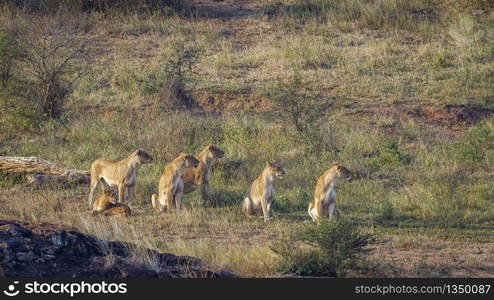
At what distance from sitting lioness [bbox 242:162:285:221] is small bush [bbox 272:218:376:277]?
245 centimetres

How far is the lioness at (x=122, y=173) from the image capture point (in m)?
A: 14.0

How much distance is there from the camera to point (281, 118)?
64.4ft

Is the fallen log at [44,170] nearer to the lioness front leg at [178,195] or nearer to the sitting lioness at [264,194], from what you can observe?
the lioness front leg at [178,195]

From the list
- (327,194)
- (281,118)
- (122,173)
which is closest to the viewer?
(327,194)

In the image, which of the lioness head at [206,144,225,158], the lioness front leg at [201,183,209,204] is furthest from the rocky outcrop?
the lioness head at [206,144,225,158]

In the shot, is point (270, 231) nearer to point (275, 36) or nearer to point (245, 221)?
point (245, 221)

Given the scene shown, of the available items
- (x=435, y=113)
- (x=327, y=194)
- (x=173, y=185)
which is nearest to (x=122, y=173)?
(x=173, y=185)

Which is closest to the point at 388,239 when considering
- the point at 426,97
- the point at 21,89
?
the point at 426,97

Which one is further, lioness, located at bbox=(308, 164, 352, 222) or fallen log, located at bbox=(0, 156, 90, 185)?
fallen log, located at bbox=(0, 156, 90, 185)

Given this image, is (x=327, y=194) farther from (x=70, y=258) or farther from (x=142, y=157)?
(x=70, y=258)

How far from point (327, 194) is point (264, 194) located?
43.0 inches

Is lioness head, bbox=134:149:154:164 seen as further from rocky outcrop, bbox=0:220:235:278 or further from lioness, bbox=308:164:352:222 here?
rocky outcrop, bbox=0:220:235:278

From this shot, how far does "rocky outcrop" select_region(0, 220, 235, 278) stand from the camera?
28.1ft

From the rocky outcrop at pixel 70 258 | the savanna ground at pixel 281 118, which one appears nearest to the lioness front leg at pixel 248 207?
the savanna ground at pixel 281 118
